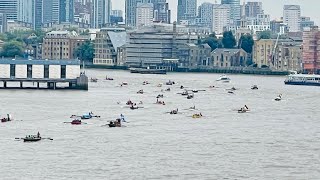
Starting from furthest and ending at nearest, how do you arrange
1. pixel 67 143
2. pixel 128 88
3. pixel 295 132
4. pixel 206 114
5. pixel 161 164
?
pixel 128 88 < pixel 206 114 < pixel 295 132 < pixel 67 143 < pixel 161 164

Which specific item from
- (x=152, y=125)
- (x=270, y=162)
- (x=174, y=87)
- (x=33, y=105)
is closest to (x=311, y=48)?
(x=174, y=87)

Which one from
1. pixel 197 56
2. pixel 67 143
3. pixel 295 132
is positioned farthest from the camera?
pixel 197 56

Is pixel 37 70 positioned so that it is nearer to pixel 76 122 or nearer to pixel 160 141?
pixel 76 122

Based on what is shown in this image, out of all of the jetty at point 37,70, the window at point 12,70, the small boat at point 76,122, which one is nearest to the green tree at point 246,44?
the jetty at point 37,70

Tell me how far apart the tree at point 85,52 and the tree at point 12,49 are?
7.52m

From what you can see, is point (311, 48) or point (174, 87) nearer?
point (174, 87)

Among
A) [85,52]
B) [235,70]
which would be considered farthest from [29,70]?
[85,52]

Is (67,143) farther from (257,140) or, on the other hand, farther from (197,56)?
(197,56)

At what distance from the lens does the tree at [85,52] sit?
177 meters

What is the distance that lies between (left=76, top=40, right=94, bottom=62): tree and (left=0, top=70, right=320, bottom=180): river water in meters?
95.2

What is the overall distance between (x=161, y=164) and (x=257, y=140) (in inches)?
358

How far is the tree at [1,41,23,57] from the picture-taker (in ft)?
570

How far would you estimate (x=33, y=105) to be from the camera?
7212 cm

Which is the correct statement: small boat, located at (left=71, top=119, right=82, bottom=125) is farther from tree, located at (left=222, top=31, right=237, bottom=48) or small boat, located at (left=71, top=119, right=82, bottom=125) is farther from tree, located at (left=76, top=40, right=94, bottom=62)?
tree, located at (left=76, top=40, right=94, bottom=62)
